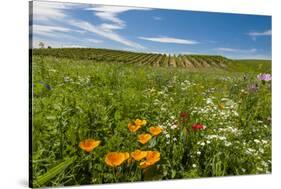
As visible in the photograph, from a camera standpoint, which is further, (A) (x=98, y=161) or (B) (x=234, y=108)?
(B) (x=234, y=108)

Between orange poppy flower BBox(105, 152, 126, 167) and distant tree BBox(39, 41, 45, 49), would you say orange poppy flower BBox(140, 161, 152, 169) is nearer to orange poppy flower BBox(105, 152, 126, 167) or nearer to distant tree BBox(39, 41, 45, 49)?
orange poppy flower BBox(105, 152, 126, 167)

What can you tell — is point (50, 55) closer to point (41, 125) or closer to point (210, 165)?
point (41, 125)

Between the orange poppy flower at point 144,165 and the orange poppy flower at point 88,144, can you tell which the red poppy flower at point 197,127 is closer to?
the orange poppy flower at point 144,165

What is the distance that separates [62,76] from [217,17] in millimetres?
1310

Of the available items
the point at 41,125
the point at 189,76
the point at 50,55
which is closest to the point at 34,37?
the point at 50,55

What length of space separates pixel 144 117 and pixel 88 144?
0.48 meters

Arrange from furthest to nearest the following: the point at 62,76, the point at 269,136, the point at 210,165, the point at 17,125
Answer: the point at 269,136, the point at 210,165, the point at 62,76, the point at 17,125

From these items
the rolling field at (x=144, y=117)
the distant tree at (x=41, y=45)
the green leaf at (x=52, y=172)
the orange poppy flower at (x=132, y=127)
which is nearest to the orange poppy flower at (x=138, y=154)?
the rolling field at (x=144, y=117)

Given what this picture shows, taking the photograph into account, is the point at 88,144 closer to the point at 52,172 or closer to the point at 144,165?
the point at 52,172

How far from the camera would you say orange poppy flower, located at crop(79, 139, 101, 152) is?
155 inches

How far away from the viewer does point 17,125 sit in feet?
12.3

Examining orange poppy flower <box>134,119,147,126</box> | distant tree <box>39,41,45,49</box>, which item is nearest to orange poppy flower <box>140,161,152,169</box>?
orange poppy flower <box>134,119,147,126</box>

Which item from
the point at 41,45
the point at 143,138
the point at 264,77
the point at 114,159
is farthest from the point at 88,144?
the point at 264,77

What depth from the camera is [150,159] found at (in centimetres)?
411
